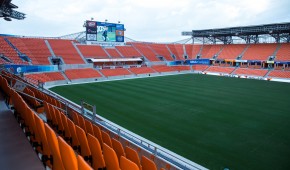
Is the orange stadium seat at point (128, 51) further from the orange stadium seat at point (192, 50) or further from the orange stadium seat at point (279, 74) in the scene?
the orange stadium seat at point (279, 74)

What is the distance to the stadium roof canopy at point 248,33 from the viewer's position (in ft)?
106

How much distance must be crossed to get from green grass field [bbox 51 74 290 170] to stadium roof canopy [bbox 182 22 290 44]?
1659cm

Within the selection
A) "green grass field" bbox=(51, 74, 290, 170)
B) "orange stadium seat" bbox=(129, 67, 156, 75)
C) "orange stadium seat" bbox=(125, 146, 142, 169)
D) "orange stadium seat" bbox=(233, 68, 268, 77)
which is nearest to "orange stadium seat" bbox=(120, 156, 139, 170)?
"orange stadium seat" bbox=(125, 146, 142, 169)

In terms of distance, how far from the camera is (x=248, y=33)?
36406 millimetres

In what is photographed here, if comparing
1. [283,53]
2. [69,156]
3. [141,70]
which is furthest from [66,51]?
[283,53]

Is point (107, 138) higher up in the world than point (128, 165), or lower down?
lower down

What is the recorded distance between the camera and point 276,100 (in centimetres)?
1775

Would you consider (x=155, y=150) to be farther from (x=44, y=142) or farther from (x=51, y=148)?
(x=51, y=148)

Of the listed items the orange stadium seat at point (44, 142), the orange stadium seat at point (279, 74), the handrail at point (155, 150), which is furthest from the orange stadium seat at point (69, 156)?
the orange stadium seat at point (279, 74)

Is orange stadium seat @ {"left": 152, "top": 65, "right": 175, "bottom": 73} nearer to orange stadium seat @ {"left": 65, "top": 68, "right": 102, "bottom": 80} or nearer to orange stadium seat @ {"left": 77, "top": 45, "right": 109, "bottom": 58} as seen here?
orange stadium seat @ {"left": 77, "top": 45, "right": 109, "bottom": 58}

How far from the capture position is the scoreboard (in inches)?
1304

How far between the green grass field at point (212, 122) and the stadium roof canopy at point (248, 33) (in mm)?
16588

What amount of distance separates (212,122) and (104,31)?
2698cm

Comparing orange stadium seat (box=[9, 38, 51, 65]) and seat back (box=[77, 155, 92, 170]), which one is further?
orange stadium seat (box=[9, 38, 51, 65])
